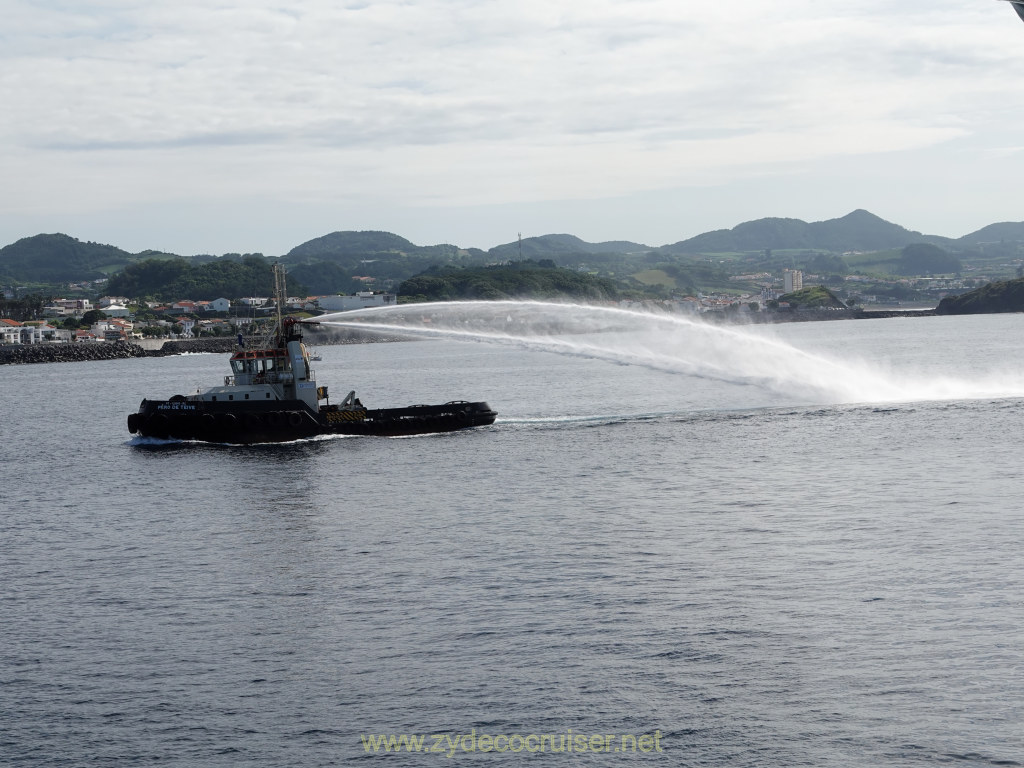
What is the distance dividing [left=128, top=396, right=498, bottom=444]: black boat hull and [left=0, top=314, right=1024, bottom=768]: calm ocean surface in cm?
288

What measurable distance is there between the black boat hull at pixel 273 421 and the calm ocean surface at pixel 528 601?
2.88 meters

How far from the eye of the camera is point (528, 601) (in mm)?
31875

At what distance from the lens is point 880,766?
21.4 meters

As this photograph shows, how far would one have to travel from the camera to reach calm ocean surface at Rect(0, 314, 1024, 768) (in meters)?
23.5

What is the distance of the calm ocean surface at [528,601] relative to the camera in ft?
77.3

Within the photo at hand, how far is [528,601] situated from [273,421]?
4012cm

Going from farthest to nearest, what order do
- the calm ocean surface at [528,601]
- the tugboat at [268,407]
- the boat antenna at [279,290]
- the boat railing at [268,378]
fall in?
1. the boat antenna at [279,290]
2. the boat railing at [268,378]
3. the tugboat at [268,407]
4. the calm ocean surface at [528,601]

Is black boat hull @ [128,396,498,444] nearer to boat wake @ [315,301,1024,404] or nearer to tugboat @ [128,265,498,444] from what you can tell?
tugboat @ [128,265,498,444]

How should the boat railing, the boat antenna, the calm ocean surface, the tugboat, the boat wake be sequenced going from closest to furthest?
the calm ocean surface, the tugboat, the boat railing, the boat antenna, the boat wake

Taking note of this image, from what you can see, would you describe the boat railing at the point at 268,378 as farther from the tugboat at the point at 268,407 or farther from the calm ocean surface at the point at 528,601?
the calm ocean surface at the point at 528,601

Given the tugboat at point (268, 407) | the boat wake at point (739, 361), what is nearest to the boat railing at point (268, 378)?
the tugboat at point (268, 407)

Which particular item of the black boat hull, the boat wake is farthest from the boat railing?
the boat wake

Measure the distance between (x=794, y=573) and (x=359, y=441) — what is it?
40.4m

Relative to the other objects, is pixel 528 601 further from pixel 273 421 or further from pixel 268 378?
pixel 268 378
